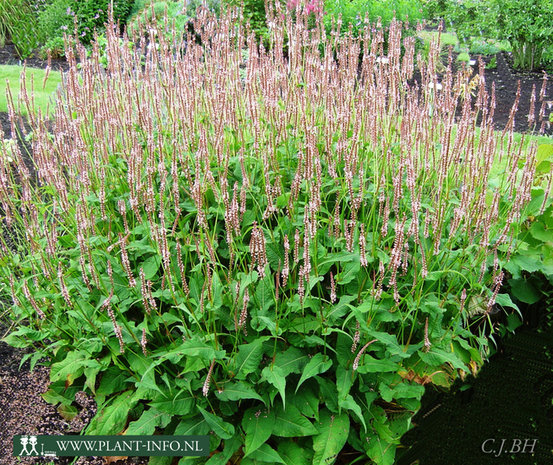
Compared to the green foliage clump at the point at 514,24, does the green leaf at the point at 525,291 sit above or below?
below

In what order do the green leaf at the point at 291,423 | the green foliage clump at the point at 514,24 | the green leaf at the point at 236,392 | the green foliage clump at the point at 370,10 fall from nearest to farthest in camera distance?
1. the green leaf at the point at 236,392
2. the green leaf at the point at 291,423
3. the green foliage clump at the point at 514,24
4. the green foliage clump at the point at 370,10

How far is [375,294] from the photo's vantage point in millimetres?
2398

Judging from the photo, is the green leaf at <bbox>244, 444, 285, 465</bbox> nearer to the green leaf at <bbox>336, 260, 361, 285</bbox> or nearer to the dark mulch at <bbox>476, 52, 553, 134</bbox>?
the green leaf at <bbox>336, 260, 361, 285</bbox>

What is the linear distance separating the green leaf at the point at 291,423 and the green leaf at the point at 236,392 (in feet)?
0.74

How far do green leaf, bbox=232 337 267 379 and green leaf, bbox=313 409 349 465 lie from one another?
0.46m

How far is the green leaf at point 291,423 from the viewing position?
2.56 metres

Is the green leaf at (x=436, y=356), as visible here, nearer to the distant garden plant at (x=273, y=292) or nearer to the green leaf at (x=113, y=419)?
the distant garden plant at (x=273, y=292)

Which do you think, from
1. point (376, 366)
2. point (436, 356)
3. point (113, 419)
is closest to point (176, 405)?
point (113, 419)

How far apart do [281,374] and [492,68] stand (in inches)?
382

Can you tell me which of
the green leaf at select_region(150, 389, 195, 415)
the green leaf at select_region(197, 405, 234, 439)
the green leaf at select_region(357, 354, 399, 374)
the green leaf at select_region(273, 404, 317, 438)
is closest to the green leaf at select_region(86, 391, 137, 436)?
the green leaf at select_region(150, 389, 195, 415)

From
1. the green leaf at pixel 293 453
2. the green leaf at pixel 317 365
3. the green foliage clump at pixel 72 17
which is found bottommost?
the green leaf at pixel 293 453

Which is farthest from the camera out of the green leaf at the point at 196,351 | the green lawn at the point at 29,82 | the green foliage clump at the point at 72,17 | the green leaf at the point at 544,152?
the green foliage clump at the point at 72,17

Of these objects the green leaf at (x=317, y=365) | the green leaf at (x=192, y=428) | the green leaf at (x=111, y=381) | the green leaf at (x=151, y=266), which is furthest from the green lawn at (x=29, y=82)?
the green leaf at (x=317, y=365)

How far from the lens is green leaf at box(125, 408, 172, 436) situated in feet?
8.54
